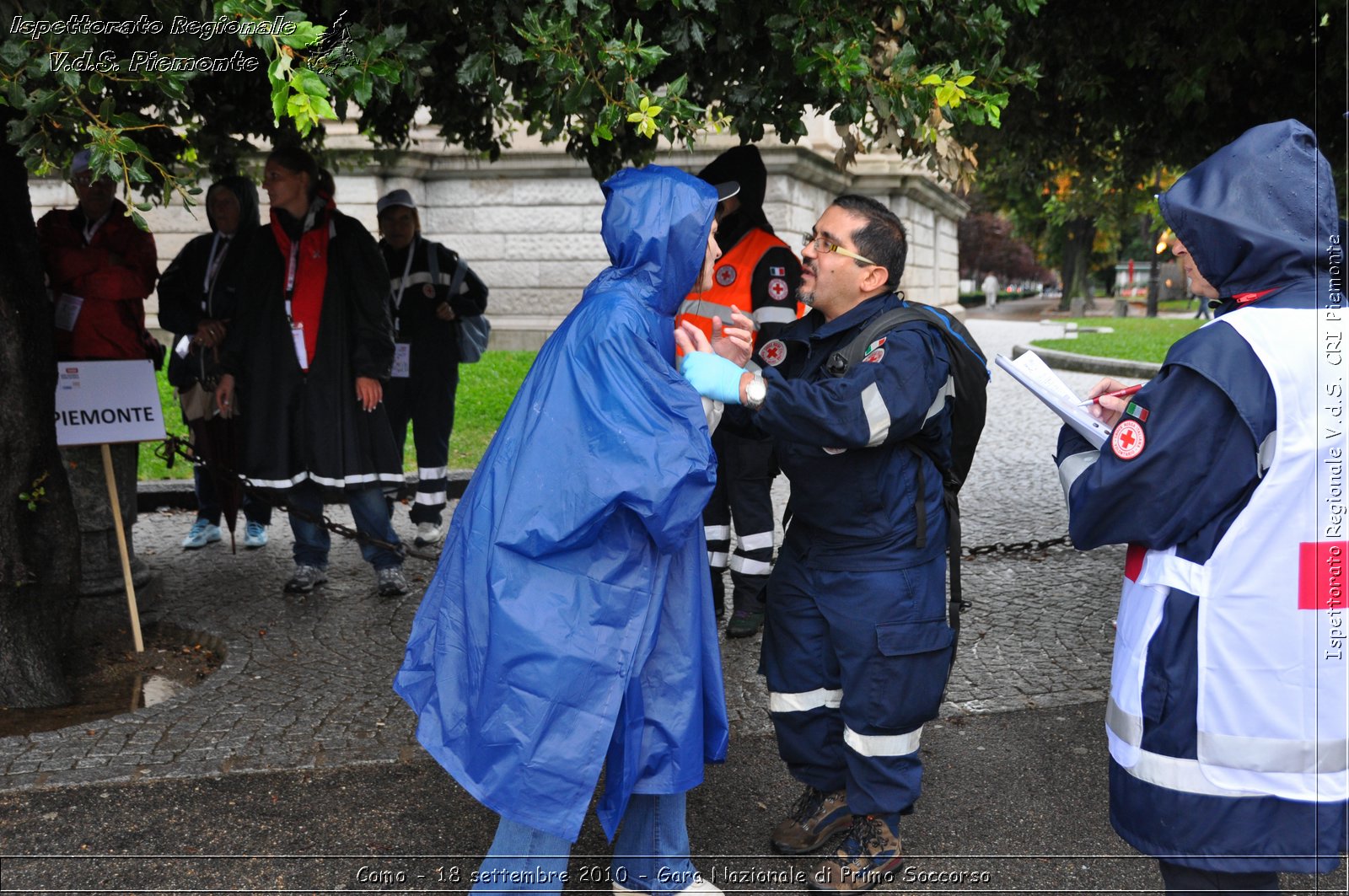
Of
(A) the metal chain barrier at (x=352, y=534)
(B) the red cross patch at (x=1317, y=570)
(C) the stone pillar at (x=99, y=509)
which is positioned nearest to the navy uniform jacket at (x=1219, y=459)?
(B) the red cross patch at (x=1317, y=570)

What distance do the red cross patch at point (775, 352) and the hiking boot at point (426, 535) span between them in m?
4.34

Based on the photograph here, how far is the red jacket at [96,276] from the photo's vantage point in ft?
19.4

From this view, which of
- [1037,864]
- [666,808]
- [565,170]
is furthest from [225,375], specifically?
[565,170]

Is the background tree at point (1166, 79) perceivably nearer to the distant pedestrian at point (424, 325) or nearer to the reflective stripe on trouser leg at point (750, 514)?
the reflective stripe on trouser leg at point (750, 514)

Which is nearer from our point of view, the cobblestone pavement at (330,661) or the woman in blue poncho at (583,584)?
the woman in blue poncho at (583,584)

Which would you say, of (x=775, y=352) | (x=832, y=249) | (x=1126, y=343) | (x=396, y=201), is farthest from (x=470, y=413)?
(x=1126, y=343)

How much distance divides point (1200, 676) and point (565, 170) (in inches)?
617

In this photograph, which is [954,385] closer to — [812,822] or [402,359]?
[812,822]

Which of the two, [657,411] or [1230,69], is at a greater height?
[1230,69]

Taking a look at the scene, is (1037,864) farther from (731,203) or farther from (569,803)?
(731,203)

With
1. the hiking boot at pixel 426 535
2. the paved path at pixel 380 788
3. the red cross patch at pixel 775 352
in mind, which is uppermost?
the red cross patch at pixel 775 352

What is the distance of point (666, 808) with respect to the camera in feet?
10.5

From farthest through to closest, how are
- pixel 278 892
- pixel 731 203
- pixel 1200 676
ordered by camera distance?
pixel 731 203 < pixel 278 892 < pixel 1200 676

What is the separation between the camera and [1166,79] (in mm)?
5957
